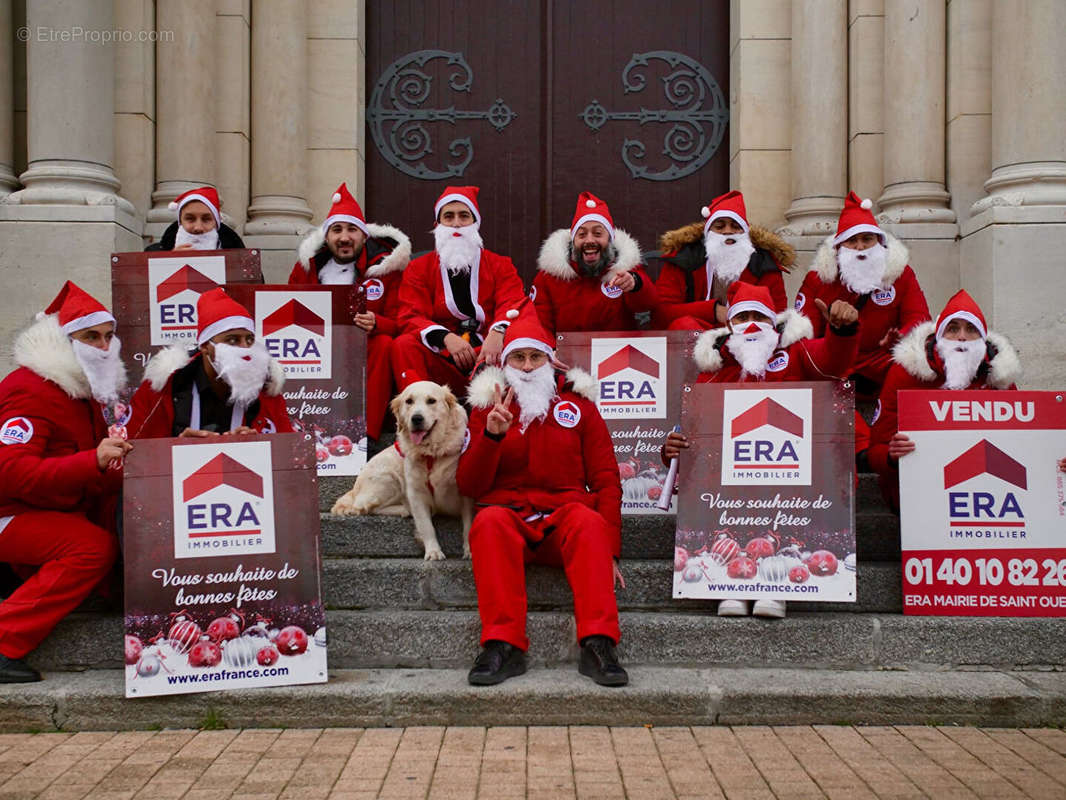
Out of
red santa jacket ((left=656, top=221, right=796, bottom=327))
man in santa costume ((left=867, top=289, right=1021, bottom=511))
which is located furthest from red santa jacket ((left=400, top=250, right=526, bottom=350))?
man in santa costume ((left=867, top=289, right=1021, bottom=511))

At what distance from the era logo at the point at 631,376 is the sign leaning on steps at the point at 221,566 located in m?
1.84

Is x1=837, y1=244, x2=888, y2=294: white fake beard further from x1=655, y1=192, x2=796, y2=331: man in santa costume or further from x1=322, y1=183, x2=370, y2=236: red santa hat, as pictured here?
x1=322, y1=183, x2=370, y2=236: red santa hat

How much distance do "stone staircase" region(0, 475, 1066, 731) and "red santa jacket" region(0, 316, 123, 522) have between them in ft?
1.92

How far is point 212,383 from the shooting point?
17.3ft

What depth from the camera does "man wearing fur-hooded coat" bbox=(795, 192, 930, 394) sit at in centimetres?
660

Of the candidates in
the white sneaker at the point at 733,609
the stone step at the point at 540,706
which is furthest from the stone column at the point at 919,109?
the stone step at the point at 540,706

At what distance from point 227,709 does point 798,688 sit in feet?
7.51

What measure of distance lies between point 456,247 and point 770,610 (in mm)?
3119

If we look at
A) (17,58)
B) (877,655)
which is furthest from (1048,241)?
(17,58)

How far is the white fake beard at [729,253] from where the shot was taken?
22.7 ft

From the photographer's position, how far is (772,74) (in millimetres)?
9094

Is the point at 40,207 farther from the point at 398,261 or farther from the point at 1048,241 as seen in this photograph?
the point at 1048,241

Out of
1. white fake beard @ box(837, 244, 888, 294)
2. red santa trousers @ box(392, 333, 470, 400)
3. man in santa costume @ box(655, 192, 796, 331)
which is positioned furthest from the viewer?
man in santa costume @ box(655, 192, 796, 331)

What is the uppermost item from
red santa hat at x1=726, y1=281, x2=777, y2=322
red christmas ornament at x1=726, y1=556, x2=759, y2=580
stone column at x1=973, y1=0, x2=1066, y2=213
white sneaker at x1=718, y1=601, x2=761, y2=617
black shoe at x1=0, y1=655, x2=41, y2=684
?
stone column at x1=973, y1=0, x2=1066, y2=213
